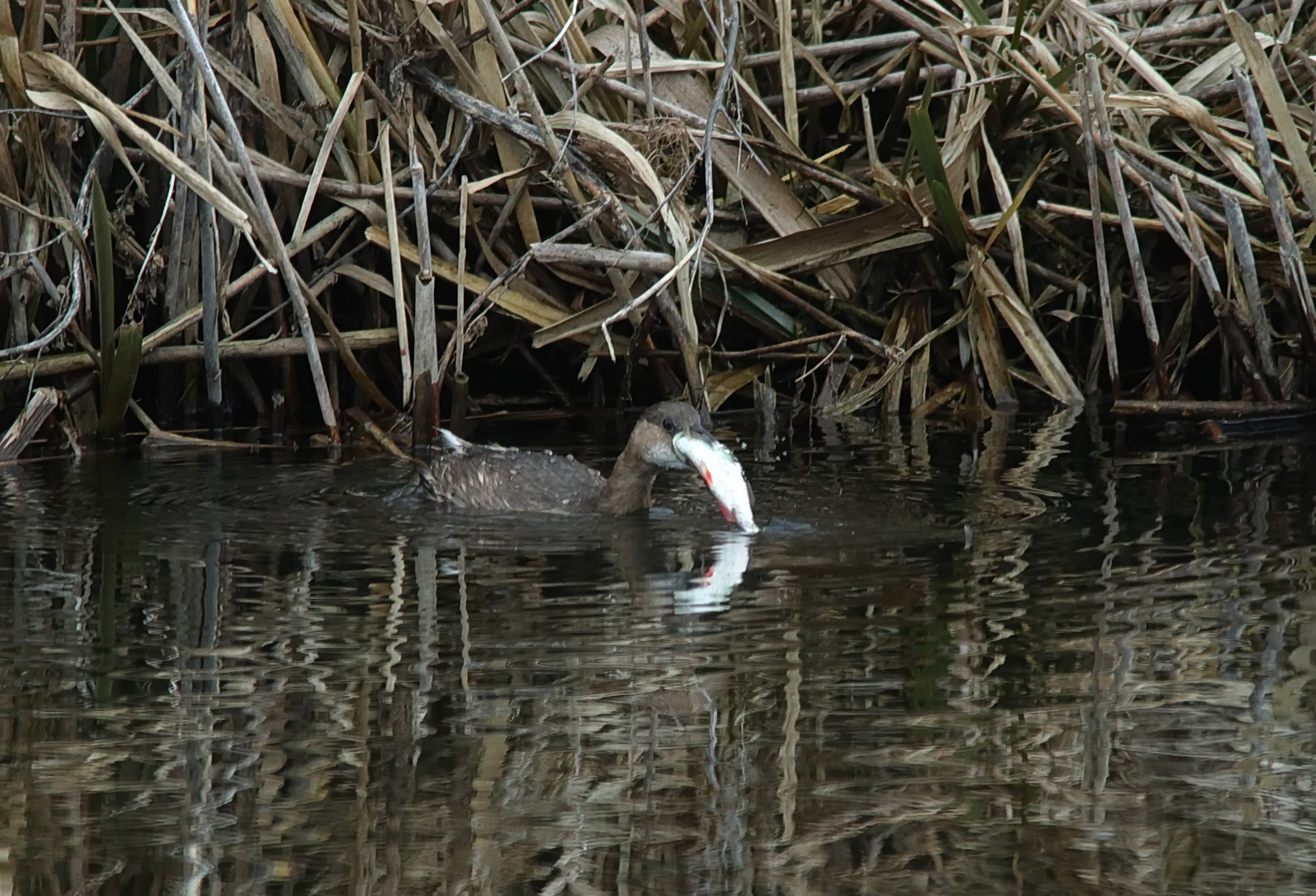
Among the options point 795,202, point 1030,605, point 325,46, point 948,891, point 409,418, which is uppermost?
point 325,46

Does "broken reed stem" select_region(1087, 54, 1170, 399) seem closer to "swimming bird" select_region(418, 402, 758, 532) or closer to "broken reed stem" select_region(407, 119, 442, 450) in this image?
"swimming bird" select_region(418, 402, 758, 532)

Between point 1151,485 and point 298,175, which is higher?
point 298,175

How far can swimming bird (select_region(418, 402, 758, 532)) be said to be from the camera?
617cm

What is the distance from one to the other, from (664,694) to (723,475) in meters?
2.02

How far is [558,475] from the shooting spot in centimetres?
654

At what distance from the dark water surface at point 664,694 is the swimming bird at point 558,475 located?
208 mm

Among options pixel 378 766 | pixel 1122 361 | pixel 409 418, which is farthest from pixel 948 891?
pixel 1122 361

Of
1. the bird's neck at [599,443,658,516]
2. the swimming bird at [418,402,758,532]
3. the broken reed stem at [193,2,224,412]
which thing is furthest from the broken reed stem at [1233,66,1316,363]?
the broken reed stem at [193,2,224,412]

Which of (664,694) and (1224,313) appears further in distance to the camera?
(1224,313)

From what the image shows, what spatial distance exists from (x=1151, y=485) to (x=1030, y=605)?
6.85ft

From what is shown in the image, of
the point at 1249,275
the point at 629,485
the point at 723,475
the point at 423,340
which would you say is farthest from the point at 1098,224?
the point at 423,340

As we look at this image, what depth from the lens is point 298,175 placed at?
7.25 meters

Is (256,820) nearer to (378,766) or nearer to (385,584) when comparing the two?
(378,766)

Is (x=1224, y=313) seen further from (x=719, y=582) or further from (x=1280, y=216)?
(x=719, y=582)
